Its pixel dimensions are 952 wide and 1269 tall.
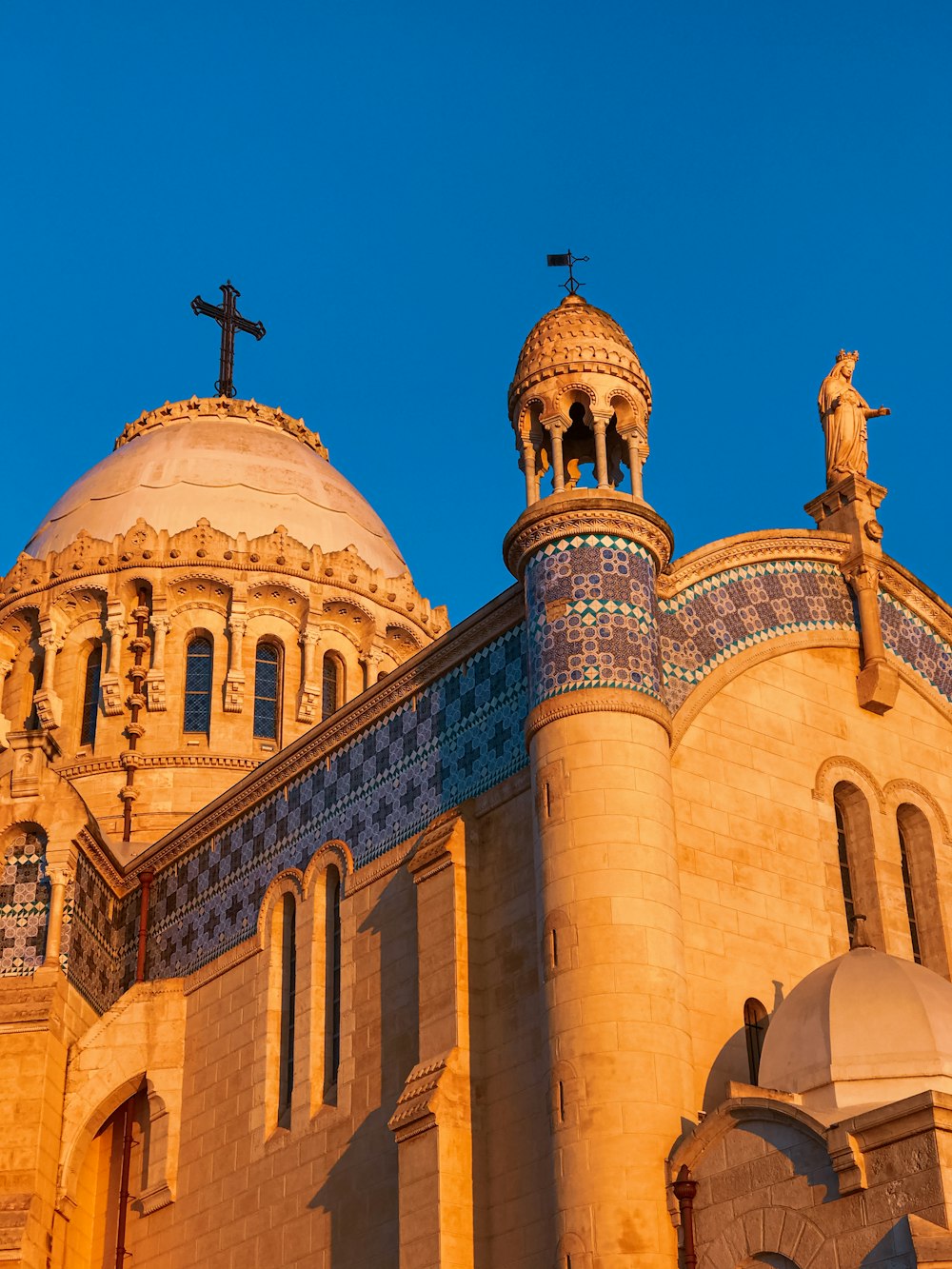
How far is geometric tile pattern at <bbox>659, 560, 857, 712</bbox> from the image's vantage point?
2186cm

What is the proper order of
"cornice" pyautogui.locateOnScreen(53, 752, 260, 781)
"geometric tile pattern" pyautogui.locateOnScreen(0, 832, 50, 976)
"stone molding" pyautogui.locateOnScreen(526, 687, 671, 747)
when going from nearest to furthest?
"stone molding" pyautogui.locateOnScreen(526, 687, 671, 747), "geometric tile pattern" pyautogui.locateOnScreen(0, 832, 50, 976), "cornice" pyautogui.locateOnScreen(53, 752, 260, 781)

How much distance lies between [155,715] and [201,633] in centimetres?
189

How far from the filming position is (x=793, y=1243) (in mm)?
16625

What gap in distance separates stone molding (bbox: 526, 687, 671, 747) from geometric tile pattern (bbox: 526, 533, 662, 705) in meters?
0.08

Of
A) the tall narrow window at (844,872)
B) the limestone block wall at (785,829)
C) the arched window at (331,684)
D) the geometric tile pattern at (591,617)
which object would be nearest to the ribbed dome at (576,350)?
the geometric tile pattern at (591,617)

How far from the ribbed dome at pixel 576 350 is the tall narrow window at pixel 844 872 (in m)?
5.67

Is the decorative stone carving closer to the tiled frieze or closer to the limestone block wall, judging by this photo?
the limestone block wall

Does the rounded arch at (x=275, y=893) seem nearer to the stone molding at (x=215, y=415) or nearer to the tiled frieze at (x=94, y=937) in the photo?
the tiled frieze at (x=94, y=937)

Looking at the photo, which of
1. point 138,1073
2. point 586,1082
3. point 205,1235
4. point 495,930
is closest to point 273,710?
point 138,1073

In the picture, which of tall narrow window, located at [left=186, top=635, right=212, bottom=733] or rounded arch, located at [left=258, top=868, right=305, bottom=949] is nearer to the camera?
rounded arch, located at [left=258, top=868, right=305, bottom=949]

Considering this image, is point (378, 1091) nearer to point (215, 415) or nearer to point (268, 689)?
point (268, 689)

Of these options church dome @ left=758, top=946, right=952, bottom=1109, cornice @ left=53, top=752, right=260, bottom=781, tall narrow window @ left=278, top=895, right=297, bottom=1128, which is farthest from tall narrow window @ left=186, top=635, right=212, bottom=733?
church dome @ left=758, top=946, right=952, bottom=1109

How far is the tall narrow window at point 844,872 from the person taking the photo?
22453mm

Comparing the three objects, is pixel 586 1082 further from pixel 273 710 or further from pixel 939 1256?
pixel 273 710
